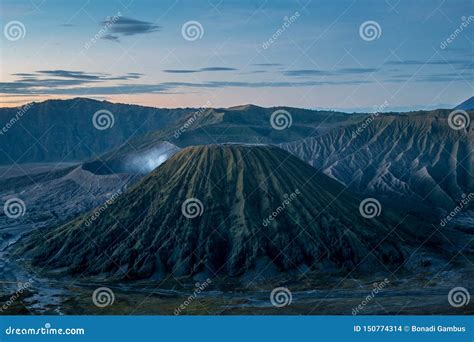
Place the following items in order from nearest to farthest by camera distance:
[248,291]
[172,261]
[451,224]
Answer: [248,291] → [172,261] → [451,224]

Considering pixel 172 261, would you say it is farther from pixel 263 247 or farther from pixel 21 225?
pixel 21 225

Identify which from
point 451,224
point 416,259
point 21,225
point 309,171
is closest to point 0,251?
point 21,225

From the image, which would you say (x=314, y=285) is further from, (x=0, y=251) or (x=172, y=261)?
(x=0, y=251)

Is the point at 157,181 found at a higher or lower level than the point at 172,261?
higher

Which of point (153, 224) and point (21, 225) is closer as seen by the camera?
point (153, 224)

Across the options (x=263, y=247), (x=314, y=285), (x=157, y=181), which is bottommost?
(x=314, y=285)

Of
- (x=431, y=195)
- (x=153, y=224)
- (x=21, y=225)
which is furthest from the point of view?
(x=431, y=195)

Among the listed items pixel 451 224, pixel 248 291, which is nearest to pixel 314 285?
pixel 248 291
